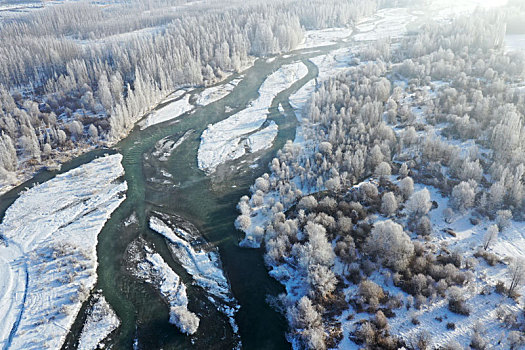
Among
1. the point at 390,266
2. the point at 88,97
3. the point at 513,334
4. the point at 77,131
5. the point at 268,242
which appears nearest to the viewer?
the point at 513,334

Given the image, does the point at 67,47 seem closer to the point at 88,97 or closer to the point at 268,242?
the point at 88,97

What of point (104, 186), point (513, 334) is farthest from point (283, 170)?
point (513, 334)

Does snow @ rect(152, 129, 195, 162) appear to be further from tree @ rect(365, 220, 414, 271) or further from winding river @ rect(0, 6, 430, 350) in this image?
tree @ rect(365, 220, 414, 271)

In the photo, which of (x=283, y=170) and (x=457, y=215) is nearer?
(x=457, y=215)

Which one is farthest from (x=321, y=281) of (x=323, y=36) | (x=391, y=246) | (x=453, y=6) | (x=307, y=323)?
(x=453, y=6)

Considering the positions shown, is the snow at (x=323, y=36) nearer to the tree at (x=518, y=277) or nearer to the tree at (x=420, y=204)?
the tree at (x=420, y=204)

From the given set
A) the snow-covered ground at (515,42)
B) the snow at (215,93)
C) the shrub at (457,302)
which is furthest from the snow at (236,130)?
the snow-covered ground at (515,42)

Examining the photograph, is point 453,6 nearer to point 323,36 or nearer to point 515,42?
point 323,36

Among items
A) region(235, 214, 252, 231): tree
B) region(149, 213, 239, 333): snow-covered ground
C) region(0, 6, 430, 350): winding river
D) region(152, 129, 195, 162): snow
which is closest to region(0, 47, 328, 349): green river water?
region(0, 6, 430, 350): winding river
